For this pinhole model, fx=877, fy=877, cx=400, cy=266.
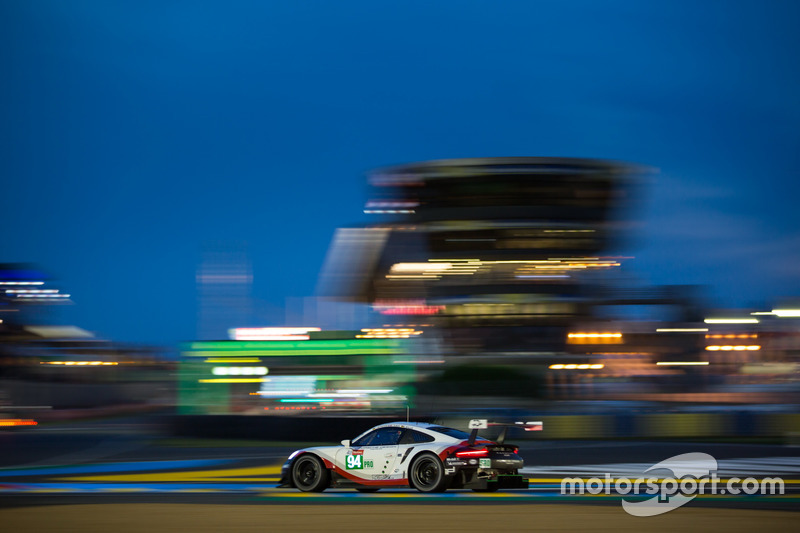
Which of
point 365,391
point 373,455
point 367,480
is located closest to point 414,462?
point 373,455

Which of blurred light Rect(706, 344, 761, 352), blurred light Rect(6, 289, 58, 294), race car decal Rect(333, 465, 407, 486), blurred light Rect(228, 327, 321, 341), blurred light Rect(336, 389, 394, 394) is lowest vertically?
race car decal Rect(333, 465, 407, 486)

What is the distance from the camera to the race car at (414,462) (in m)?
10.9

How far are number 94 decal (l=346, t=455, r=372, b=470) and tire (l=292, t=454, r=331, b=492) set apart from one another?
36cm

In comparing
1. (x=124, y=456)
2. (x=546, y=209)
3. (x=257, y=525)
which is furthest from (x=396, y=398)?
(x=546, y=209)

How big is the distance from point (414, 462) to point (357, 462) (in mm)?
810

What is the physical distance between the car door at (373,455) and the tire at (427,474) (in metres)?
0.23

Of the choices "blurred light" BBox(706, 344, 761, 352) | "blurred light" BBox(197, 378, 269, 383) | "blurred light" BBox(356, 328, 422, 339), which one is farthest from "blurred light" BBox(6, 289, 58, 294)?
"blurred light" BBox(706, 344, 761, 352)

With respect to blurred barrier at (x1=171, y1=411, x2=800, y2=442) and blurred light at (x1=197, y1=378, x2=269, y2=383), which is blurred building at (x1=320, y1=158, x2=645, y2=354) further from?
A: blurred barrier at (x1=171, y1=411, x2=800, y2=442)

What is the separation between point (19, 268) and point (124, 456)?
3018 inches

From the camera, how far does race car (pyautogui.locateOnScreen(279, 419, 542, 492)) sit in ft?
35.8

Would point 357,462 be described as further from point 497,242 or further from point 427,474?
point 497,242

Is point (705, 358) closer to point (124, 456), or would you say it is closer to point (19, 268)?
point (19, 268)

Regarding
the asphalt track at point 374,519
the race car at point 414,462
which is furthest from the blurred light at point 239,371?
the asphalt track at point 374,519

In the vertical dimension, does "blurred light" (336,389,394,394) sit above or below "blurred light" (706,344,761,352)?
below
